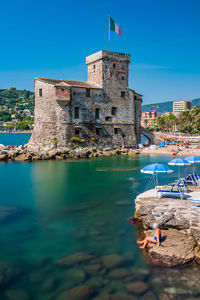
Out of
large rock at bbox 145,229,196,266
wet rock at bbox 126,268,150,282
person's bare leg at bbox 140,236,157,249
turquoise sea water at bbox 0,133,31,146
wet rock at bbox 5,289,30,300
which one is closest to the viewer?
wet rock at bbox 5,289,30,300

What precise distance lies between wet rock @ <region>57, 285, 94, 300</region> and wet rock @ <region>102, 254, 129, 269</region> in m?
1.34

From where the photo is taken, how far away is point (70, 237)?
11570 mm

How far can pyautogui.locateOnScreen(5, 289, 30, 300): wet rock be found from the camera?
310 inches

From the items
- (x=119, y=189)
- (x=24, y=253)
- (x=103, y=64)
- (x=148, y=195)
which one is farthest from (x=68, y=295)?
(x=103, y=64)

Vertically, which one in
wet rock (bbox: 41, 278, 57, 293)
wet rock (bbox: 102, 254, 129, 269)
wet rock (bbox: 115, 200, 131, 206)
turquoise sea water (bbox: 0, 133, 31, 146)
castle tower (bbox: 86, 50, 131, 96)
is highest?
castle tower (bbox: 86, 50, 131, 96)

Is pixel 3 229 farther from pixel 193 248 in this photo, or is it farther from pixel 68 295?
pixel 193 248

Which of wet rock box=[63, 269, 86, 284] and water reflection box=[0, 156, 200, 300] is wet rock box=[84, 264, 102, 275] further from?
wet rock box=[63, 269, 86, 284]

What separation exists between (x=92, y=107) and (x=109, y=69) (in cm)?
600

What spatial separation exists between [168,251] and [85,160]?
25674mm

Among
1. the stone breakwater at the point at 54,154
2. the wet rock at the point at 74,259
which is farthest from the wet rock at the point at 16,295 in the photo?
the stone breakwater at the point at 54,154

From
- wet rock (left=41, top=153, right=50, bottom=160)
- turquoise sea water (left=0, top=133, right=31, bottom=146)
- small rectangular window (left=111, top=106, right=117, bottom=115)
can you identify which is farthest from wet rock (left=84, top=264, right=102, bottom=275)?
turquoise sea water (left=0, top=133, right=31, bottom=146)

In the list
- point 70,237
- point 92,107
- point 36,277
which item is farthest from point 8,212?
point 92,107

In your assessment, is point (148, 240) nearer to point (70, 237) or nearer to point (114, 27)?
point (70, 237)

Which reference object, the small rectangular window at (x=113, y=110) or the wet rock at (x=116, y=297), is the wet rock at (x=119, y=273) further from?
the small rectangular window at (x=113, y=110)
